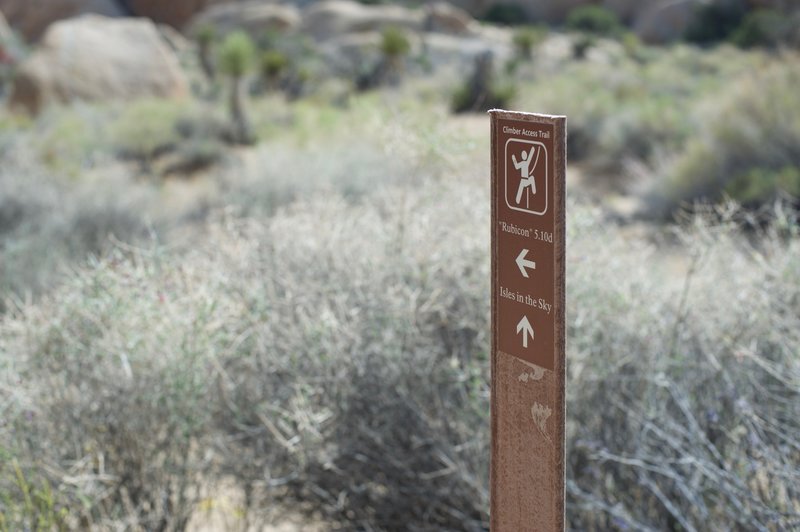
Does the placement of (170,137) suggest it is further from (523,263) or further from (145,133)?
(523,263)

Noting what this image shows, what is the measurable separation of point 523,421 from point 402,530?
86.3 inches

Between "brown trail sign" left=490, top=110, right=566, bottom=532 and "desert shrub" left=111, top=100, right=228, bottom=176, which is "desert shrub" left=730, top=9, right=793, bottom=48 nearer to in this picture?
"desert shrub" left=111, top=100, right=228, bottom=176

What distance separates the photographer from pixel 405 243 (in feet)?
16.3

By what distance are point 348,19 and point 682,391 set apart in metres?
32.4

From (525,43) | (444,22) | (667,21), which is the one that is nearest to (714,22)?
(667,21)

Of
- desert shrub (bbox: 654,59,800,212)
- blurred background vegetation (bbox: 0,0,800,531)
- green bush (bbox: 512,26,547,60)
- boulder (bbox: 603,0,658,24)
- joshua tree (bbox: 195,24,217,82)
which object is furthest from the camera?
boulder (bbox: 603,0,658,24)

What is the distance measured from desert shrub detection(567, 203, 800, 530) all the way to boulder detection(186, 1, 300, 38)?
105 feet

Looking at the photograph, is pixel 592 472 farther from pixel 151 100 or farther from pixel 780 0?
pixel 780 0

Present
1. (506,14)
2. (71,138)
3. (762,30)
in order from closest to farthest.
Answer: (71,138)
(762,30)
(506,14)

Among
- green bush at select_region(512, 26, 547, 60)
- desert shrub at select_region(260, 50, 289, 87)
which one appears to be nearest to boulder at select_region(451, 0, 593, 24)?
green bush at select_region(512, 26, 547, 60)

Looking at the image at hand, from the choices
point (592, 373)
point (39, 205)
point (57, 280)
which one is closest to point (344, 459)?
point (592, 373)

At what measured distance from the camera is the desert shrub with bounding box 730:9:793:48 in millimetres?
31438

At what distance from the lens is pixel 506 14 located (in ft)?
147

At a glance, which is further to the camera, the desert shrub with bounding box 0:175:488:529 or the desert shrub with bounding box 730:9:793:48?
the desert shrub with bounding box 730:9:793:48
